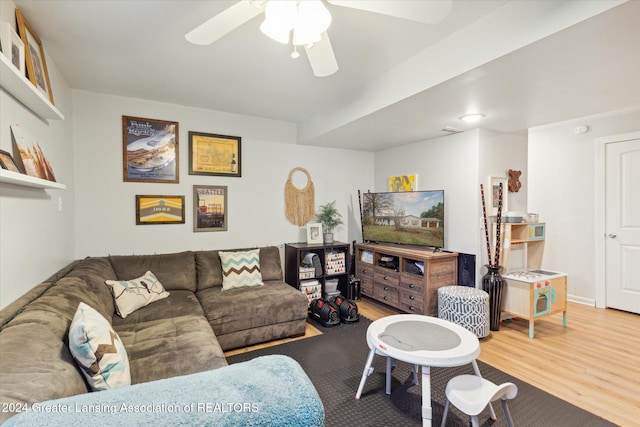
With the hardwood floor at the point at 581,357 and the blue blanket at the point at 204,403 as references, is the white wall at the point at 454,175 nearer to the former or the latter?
Answer: the hardwood floor at the point at 581,357

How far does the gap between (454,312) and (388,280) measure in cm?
93

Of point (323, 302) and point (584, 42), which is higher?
point (584, 42)

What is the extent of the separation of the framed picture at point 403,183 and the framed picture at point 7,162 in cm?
373

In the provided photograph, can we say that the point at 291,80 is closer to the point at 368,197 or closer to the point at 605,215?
the point at 368,197

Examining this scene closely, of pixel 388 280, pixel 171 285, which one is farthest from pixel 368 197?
pixel 171 285

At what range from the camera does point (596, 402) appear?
1.96 metres

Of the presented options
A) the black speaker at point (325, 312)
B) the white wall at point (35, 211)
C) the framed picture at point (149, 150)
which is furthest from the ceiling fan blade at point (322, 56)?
the black speaker at point (325, 312)

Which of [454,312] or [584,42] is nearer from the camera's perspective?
[584,42]

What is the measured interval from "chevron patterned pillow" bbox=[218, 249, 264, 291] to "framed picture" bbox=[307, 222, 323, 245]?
799mm

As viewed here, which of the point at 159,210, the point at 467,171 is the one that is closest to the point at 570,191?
the point at 467,171

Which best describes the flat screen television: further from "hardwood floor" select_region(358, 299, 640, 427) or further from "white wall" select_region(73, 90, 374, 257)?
"hardwood floor" select_region(358, 299, 640, 427)

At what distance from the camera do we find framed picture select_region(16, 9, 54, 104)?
1.69m

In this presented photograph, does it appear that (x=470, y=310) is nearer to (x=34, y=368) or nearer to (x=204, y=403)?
(x=204, y=403)

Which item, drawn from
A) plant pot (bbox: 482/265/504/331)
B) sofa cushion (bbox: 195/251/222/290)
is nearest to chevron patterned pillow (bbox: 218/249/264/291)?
sofa cushion (bbox: 195/251/222/290)
